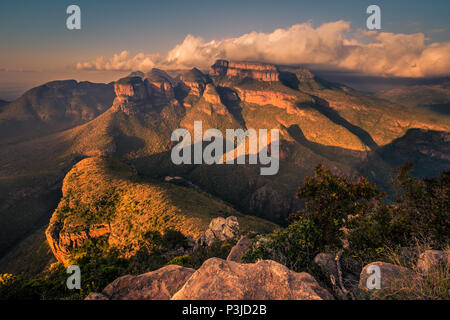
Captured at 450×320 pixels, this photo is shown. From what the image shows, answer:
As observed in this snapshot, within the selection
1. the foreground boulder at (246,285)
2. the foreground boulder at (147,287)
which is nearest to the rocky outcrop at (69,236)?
the foreground boulder at (147,287)

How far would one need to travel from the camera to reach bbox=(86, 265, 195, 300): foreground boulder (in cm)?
699

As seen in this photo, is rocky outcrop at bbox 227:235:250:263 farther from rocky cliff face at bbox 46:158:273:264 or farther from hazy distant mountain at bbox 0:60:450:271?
hazy distant mountain at bbox 0:60:450:271

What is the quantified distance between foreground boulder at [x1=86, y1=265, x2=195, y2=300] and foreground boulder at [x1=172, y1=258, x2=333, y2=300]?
7.36ft

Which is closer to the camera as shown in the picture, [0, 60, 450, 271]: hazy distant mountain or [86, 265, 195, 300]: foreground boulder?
[86, 265, 195, 300]: foreground boulder

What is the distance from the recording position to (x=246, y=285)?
5.43 meters

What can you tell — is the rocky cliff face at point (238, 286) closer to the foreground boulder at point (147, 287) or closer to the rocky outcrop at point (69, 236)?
the foreground boulder at point (147, 287)

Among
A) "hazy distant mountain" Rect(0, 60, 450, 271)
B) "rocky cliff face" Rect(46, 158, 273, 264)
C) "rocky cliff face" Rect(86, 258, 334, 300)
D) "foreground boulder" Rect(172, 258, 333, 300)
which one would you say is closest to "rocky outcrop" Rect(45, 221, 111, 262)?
"rocky cliff face" Rect(46, 158, 273, 264)

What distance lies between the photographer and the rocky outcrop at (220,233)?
1335 inches

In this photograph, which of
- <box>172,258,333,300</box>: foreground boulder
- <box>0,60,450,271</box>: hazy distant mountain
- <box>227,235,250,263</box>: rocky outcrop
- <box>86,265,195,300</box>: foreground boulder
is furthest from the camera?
<box>0,60,450,271</box>: hazy distant mountain

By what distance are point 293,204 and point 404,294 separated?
107094mm

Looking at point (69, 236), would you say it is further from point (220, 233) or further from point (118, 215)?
point (220, 233)

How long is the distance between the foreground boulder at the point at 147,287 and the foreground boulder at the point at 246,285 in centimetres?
224

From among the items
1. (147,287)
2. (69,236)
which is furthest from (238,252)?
(69,236)
